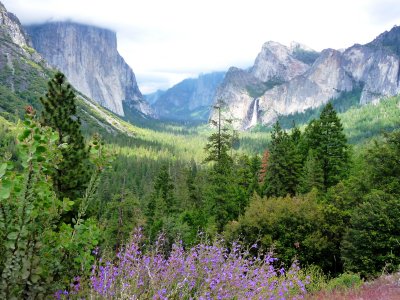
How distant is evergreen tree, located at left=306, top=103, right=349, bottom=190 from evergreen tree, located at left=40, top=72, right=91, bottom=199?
71.8ft

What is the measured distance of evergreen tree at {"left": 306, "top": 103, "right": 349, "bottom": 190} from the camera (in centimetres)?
3183

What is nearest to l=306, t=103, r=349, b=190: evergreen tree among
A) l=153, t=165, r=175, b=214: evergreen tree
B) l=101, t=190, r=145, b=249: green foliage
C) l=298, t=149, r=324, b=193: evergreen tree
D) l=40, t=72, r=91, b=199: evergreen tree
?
l=298, t=149, r=324, b=193: evergreen tree

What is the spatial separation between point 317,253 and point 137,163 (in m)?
115

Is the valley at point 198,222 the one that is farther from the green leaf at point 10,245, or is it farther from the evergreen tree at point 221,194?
the evergreen tree at point 221,194

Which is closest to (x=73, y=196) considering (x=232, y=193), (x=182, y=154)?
(x=232, y=193)

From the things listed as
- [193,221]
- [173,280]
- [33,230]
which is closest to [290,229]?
[193,221]

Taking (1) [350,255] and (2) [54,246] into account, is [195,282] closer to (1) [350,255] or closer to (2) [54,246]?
(2) [54,246]

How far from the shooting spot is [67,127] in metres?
17.4

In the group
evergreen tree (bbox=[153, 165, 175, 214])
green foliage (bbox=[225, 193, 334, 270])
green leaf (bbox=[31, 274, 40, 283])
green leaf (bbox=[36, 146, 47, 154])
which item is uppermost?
green leaf (bbox=[36, 146, 47, 154])

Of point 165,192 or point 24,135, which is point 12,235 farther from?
point 165,192

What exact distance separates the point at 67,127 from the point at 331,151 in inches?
926

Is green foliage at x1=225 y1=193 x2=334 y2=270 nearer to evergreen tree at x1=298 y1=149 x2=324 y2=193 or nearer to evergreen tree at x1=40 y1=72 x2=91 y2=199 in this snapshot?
evergreen tree at x1=298 y1=149 x2=324 y2=193

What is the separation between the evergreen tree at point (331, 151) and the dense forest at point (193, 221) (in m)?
0.11

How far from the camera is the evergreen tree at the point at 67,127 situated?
1705 centimetres
